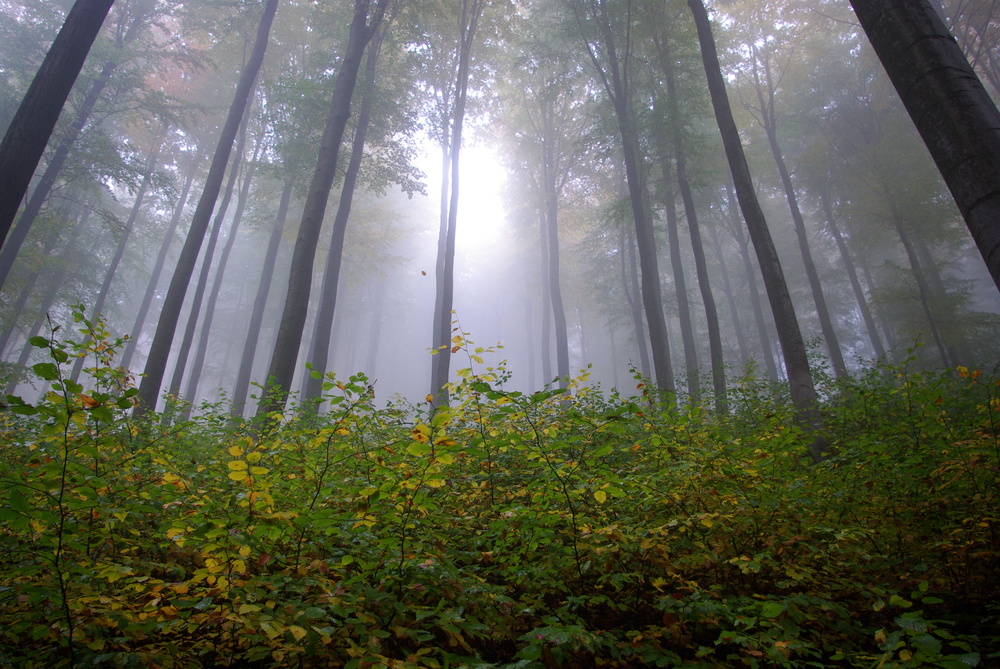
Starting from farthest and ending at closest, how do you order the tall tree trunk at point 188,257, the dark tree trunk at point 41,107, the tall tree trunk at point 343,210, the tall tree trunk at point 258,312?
1. the tall tree trunk at point 258,312
2. the tall tree trunk at point 343,210
3. the tall tree trunk at point 188,257
4. the dark tree trunk at point 41,107

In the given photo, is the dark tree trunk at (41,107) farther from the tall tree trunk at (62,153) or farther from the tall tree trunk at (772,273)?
the tall tree trunk at (62,153)

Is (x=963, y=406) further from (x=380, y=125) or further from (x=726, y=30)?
(x=726, y=30)

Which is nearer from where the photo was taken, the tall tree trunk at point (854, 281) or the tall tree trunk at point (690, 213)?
the tall tree trunk at point (690, 213)

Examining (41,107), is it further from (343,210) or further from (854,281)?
(854,281)

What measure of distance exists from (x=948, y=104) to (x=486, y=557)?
4.82 meters

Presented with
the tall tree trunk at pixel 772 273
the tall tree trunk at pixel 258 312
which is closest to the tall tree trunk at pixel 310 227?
the tall tree trunk at pixel 258 312

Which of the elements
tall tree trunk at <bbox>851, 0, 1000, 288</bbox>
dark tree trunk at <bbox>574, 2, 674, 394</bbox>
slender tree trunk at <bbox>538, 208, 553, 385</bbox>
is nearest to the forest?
tall tree trunk at <bbox>851, 0, 1000, 288</bbox>

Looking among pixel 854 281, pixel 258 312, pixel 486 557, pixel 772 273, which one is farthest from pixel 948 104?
pixel 258 312

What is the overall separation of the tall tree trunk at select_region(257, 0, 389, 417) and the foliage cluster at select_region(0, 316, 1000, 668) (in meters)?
3.67

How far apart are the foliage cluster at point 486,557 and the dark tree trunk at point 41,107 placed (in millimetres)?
2995

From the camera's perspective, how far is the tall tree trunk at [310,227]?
7496mm

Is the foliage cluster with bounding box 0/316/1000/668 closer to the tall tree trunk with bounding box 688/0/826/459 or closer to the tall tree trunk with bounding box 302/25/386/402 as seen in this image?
the tall tree trunk with bounding box 688/0/826/459

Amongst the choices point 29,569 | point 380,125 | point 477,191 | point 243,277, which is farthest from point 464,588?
point 243,277

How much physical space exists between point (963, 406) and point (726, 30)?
1670 centimetres
